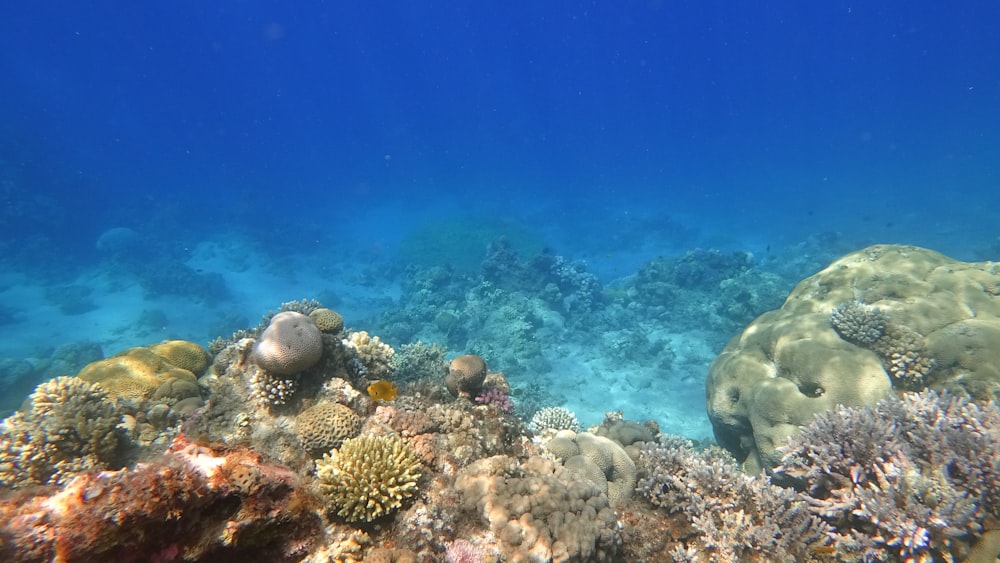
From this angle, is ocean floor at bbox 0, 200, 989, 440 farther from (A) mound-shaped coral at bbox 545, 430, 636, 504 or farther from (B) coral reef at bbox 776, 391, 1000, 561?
(B) coral reef at bbox 776, 391, 1000, 561

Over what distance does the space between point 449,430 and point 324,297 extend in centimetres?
2383

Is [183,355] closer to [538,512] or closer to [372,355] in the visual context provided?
[372,355]

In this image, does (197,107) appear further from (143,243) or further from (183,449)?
(183,449)

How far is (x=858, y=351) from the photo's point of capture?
23.7 ft

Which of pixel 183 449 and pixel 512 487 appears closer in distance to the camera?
pixel 183 449

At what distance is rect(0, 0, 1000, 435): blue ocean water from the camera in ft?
71.4

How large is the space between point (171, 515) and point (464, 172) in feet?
301

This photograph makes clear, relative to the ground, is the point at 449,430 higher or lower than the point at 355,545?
higher

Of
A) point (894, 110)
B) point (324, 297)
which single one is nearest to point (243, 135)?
point (324, 297)

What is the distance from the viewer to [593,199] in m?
61.2

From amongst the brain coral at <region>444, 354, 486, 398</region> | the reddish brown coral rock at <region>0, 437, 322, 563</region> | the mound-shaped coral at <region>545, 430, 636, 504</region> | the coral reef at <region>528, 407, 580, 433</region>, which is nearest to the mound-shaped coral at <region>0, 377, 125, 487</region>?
the reddish brown coral rock at <region>0, 437, 322, 563</region>

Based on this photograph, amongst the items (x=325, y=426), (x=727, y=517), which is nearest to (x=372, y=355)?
(x=325, y=426)

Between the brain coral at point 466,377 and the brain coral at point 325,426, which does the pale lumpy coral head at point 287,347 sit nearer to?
the brain coral at point 325,426

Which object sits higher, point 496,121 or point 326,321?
point 496,121
